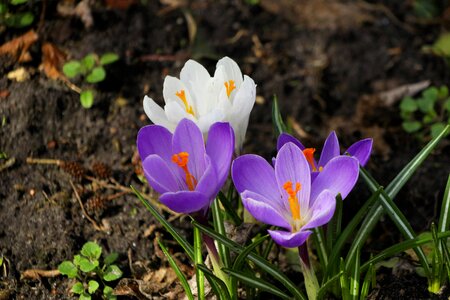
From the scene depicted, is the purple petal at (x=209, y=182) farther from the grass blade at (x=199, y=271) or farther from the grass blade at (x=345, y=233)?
the grass blade at (x=345, y=233)

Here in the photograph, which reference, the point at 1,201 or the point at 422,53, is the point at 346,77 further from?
the point at 1,201

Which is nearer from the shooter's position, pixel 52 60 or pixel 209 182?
pixel 209 182

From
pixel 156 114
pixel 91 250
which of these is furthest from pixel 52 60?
pixel 156 114

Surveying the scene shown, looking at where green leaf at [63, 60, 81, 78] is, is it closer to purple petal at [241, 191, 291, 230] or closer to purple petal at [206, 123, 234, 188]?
purple petal at [206, 123, 234, 188]

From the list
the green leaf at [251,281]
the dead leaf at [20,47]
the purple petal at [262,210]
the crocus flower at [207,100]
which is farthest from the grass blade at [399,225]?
the dead leaf at [20,47]

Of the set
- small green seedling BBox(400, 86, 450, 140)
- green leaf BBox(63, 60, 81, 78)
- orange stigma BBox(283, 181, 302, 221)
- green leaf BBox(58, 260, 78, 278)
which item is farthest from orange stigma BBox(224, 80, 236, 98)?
small green seedling BBox(400, 86, 450, 140)

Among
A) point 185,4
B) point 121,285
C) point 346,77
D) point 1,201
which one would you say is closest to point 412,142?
point 346,77

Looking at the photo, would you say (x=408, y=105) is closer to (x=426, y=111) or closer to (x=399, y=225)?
(x=426, y=111)
